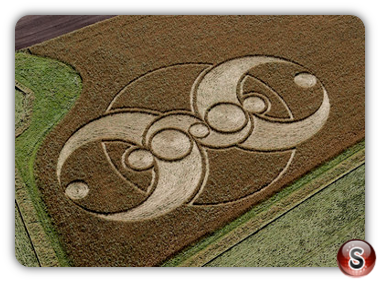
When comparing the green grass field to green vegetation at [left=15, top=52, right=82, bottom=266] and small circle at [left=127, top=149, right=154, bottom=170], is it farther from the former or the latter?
small circle at [left=127, top=149, right=154, bottom=170]

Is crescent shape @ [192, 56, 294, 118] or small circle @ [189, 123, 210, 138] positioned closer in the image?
small circle @ [189, 123, 210, 138]

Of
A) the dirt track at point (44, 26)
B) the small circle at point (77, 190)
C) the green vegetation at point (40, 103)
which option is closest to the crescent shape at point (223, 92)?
the small circle at point (77, 190)

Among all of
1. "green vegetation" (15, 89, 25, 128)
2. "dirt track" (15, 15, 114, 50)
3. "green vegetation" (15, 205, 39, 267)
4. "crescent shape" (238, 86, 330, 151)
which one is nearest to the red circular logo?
"crescent shape" (238, 86, 330, 151)

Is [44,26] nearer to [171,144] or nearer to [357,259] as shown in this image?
[171,144]

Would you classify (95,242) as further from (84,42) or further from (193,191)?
(84,42)

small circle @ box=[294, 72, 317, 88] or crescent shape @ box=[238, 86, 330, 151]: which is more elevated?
small circle @ box=[294, 72, 317, 88]

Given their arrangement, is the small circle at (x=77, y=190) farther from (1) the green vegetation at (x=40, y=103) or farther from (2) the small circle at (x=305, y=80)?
(2) the small circle at (x=305, y=80)

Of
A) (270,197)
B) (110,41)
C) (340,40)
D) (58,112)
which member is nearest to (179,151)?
(270,197)
